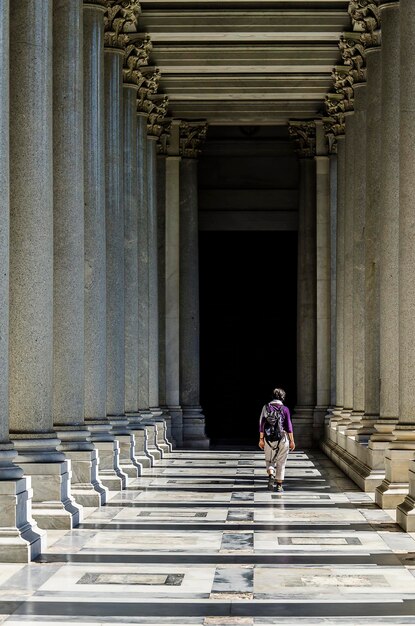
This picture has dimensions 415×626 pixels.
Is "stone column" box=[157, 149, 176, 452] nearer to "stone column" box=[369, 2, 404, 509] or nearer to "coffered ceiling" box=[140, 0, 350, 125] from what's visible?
"coffered ceiling" box=[140, 0, 350, 125]

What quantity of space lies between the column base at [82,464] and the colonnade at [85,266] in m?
0.04

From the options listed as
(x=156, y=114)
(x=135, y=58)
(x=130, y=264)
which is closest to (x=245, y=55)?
(x=135, y=58)

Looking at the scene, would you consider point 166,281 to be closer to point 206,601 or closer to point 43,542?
point 43,542

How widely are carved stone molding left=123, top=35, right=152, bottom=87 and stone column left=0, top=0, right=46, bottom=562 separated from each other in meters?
28.2

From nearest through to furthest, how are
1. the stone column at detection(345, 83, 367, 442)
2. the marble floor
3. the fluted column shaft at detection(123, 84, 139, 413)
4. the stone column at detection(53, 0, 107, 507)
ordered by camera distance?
the marble floor → the stone column at detection(53, 0, 107, 507) → the stone column at detection(345, 83, 367, 442) → the fluted column shaft at detection(123, 84, 139, 413)

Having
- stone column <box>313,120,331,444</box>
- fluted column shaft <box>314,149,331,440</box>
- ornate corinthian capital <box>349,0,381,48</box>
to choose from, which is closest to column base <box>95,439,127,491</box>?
ornate corinthian capital <box>349,0,381,48</box>

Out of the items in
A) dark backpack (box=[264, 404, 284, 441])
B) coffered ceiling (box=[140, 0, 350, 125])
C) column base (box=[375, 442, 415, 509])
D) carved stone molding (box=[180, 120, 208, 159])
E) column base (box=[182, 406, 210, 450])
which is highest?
coffered ceiling (box=[140, 0, 350, 125])

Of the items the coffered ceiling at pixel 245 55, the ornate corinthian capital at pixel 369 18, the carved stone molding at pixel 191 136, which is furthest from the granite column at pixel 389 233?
the carved stone molding at pixel 191 136

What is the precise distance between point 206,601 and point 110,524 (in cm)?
1083

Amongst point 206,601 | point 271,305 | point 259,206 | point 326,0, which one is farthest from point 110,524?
point 271,305

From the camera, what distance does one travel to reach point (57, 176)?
1289 inches

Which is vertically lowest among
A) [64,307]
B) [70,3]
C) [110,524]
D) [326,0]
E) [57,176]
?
[110,524]

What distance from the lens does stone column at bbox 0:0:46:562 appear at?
76.9 feet

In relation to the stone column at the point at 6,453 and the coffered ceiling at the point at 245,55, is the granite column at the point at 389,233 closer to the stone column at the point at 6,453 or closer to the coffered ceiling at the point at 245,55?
the coffered ceiling at the point at 245,55
